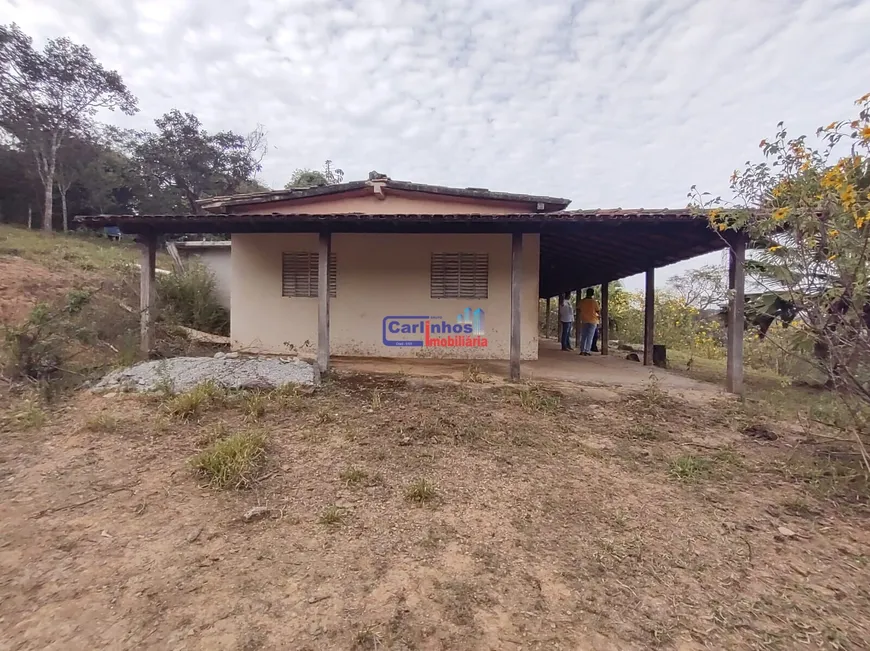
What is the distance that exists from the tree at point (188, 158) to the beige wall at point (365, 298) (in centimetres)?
2440

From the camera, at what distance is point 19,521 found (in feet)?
9.68

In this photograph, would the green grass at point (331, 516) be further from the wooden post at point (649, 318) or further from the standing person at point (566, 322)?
the standing person at point (566, 322)

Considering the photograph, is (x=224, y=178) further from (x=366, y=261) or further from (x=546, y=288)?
(x=366, y=261)

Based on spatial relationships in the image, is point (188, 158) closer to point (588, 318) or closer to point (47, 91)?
point (47, 91)

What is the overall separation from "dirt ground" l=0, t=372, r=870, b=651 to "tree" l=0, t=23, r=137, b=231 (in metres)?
26.5

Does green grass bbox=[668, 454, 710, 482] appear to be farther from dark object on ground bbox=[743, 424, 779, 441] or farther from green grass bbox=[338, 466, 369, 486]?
green grass bbox=[338, 466, 369, 486]

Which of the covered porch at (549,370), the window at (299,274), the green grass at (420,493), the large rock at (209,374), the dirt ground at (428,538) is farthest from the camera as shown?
the window at (299,274)

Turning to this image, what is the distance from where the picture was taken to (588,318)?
1105 centimetres

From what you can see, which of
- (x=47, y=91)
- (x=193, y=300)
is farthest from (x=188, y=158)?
(x=193, y=300)

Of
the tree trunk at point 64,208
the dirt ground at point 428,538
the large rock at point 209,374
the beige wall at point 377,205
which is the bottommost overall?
the dirt ground at point 428,538

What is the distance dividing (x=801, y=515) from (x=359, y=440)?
363 centimetres

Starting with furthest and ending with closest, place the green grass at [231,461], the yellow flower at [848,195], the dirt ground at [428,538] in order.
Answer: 1. the green grass at [231,461]
2. the yellow flower at [848,195]
3. the dirt ground at [428,538]

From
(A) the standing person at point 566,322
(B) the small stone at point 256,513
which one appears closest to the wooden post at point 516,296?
(B) the small stone at point 256,513
